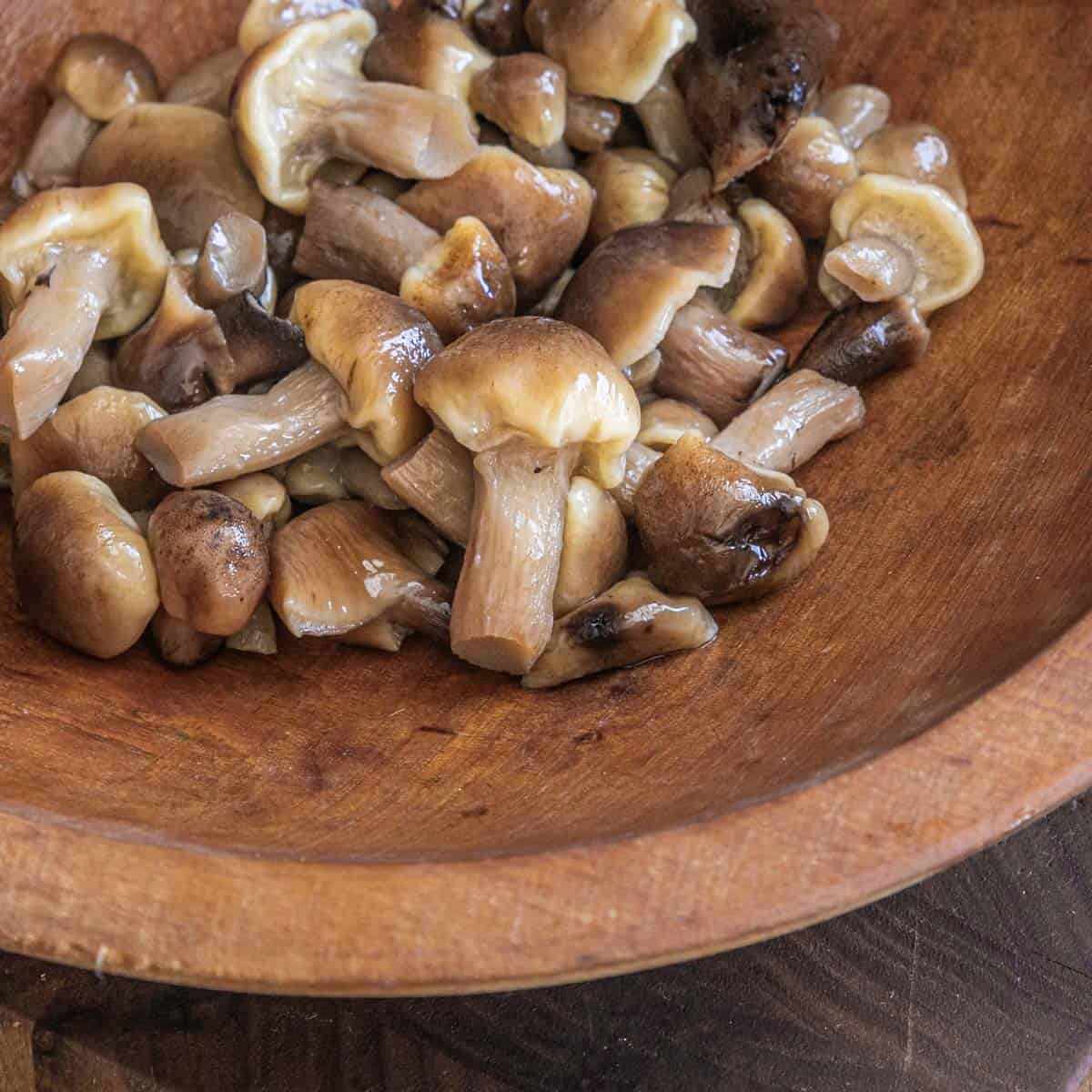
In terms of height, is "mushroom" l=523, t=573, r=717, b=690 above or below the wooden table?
above

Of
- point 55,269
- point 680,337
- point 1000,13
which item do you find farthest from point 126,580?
point 1000,13

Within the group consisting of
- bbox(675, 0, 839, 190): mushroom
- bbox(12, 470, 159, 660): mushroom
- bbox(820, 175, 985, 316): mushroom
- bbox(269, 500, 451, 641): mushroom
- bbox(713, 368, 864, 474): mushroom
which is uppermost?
bbox(675, 0, 839, 190): mushroom

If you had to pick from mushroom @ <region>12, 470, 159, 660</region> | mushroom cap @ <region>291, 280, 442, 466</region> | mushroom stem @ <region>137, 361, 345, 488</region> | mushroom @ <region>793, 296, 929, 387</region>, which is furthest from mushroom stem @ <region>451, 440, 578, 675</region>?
mushroom @ <region>793, 296, 929, 387</region>

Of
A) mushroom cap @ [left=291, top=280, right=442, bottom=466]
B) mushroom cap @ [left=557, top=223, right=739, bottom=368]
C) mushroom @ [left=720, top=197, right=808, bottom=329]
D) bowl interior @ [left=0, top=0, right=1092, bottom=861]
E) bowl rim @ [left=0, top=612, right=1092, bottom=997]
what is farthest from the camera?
mushroom @ [left=720, top=197, right=808, bottom=329]

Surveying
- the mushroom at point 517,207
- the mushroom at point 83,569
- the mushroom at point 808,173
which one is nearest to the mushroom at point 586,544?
the mushroom at point 517,207

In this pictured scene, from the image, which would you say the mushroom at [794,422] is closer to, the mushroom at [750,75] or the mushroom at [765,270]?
the mushroom at [765,270]

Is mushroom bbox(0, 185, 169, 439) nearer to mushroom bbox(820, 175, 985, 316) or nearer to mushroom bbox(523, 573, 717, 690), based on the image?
mushroom bbox(523, 573, 717, 690)
